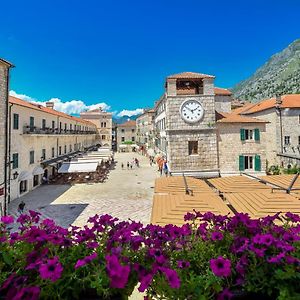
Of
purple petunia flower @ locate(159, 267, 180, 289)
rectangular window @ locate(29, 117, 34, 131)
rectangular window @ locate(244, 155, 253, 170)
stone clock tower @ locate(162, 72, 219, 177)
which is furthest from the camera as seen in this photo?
rectangular window @ locate(29, 117, 34, 131)

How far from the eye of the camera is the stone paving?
1671 centimetres

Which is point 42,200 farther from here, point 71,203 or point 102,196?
point 102,196

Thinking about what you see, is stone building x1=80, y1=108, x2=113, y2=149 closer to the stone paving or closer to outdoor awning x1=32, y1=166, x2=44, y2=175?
the stone paving

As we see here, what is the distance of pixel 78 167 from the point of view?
29.0 meters

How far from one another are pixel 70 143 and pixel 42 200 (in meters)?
23.2

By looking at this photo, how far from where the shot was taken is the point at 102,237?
3.24 m

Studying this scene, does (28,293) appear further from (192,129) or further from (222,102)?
(222,102)

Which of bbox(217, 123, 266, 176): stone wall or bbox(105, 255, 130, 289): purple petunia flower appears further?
bbox(217, 123, 266, 176): stone wall

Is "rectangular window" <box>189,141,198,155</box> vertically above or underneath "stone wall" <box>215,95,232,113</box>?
underneath

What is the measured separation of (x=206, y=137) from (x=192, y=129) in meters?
1.62

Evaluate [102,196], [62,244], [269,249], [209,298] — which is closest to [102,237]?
[62,244]

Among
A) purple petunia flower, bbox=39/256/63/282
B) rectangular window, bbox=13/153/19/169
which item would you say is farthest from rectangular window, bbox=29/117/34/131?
purple petunia flower, bbox=39/256/63/282

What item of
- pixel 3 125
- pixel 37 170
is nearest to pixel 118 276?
pixel 3 125

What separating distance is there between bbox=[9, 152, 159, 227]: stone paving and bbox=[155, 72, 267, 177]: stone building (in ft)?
16.9
